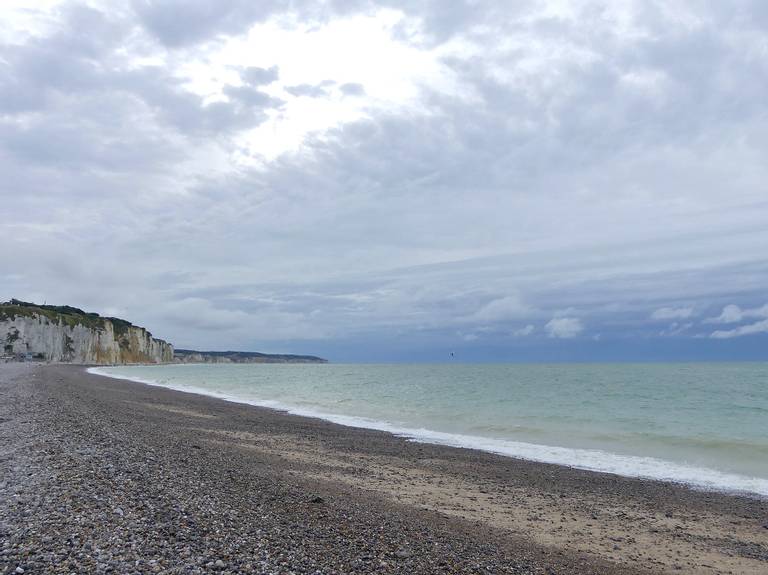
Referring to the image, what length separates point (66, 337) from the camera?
11625cm

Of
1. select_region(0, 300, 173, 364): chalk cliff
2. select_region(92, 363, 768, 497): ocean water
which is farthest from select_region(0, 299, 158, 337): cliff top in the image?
select_region(92, 363, 768, 497): ocean water

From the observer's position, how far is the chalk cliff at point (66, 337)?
96.7 metres

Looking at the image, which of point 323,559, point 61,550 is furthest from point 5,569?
point 323,559

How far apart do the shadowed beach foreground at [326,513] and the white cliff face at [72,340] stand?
94.0m

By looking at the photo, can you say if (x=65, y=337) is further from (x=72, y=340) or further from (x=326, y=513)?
(x=326, y=513)

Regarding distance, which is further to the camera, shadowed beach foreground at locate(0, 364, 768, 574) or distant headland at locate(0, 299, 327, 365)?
distant headland at locate(0, 299, 327, 365)

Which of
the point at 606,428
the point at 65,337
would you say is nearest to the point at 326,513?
the point at 606,428

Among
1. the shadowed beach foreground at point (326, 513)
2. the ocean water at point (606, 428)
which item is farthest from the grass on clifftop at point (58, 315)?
the shadowed beach foreground at point (326, 513)

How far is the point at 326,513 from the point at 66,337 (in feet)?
409

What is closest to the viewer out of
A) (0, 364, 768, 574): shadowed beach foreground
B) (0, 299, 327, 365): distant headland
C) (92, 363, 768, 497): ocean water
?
(0, 364, 768, 574): shadowed beach foreground

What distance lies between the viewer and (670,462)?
59.7 ft

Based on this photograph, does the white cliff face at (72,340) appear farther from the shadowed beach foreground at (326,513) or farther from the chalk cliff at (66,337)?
the shadowed beach foreground at (326,513)

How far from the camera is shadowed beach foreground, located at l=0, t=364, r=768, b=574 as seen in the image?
7.00 meters

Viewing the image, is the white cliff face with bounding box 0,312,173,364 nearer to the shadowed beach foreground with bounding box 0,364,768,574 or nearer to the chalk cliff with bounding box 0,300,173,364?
the chalk cliff with bounding box 0,300,173,364
